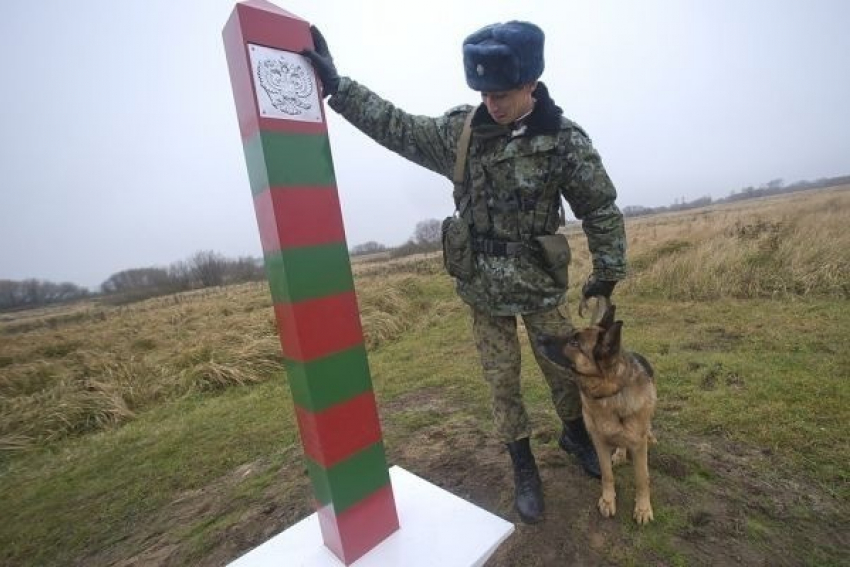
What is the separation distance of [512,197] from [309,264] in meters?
1.16

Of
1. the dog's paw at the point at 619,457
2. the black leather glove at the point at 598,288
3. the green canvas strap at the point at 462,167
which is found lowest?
the dog's paw at the point at 619,457

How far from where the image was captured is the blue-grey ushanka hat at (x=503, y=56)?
1992 millimetres

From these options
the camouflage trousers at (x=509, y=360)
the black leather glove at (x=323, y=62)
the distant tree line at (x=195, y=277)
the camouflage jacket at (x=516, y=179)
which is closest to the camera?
the black leather glove at (x=323, y=62)

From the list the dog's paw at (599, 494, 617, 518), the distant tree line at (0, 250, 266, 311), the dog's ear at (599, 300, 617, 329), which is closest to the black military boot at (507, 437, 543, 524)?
the dog's paw at (599, 494, 617, 518)

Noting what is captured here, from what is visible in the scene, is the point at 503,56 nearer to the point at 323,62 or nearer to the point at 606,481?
the point at 323,62

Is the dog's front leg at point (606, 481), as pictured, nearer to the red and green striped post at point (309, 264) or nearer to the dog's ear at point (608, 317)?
the dog's ear at point (608, 317)

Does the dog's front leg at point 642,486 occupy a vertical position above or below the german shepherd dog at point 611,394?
below

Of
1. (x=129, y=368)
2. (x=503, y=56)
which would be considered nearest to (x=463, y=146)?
(x=503, y=56)

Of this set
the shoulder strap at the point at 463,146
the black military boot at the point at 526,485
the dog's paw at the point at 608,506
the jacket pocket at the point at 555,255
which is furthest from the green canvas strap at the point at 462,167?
the dog's paw at the point at 608,506

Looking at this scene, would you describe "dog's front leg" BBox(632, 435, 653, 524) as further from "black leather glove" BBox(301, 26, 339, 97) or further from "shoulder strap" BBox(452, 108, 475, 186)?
"black leather glove" BBox(301, 26, 339, 97)

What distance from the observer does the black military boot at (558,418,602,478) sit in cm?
271

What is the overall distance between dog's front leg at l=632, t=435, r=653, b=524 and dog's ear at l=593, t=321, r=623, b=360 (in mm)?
480

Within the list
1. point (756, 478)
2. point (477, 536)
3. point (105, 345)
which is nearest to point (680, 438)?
point (756, 478)

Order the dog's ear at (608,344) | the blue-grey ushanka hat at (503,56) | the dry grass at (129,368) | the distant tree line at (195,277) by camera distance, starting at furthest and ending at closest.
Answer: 1. the distant tree line at (195,277)
2. the dry grass at (129,368)
3. the dog's ear at (608,344)
4. the blue-grey ushanka hat at (503,56)
